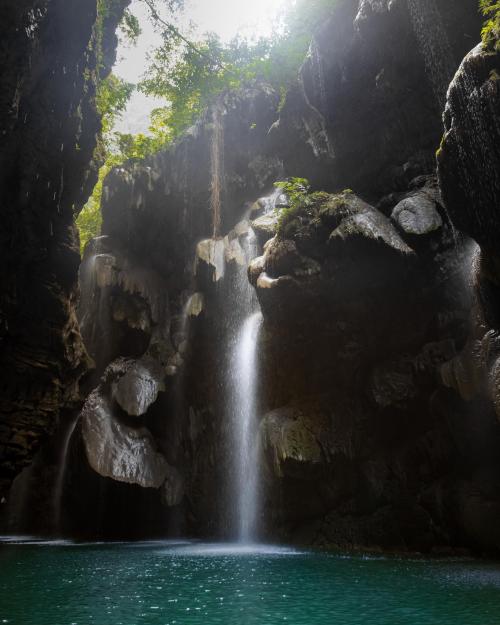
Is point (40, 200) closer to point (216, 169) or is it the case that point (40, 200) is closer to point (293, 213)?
point (293, 213)

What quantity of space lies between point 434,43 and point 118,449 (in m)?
13.9

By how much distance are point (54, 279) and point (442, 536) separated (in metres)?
10.4

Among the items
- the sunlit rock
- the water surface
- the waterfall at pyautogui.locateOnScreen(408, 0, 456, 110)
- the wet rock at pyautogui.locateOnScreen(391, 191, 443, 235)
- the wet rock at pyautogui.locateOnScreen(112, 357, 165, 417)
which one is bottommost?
the water surface

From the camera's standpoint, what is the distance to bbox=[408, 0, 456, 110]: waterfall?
10984 millimetres

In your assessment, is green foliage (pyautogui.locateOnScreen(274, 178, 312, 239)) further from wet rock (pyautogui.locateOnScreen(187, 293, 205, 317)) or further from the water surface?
the water surface

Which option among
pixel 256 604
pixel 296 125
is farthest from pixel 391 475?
pixel 296 125

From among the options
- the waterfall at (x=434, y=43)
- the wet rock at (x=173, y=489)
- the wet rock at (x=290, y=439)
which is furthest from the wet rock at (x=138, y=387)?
the waterfall at (x=434, y=43)

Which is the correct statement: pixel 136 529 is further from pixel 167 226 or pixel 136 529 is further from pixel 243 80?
pixel 243 80

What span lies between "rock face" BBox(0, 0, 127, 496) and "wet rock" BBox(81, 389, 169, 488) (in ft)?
6.96

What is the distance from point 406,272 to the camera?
10.9m

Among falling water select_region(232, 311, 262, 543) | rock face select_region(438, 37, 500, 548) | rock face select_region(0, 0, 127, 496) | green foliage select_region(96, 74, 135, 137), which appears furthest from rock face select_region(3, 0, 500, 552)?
green foliage select_region(96, 74, 135, 137)

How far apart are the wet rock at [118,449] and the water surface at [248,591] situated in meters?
4.47

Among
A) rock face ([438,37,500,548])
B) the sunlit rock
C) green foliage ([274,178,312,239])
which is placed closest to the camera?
rock face ([438,37,500,548])

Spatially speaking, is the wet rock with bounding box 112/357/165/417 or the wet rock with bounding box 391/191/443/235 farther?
the wet rock with bounding box 112/357/165/417
